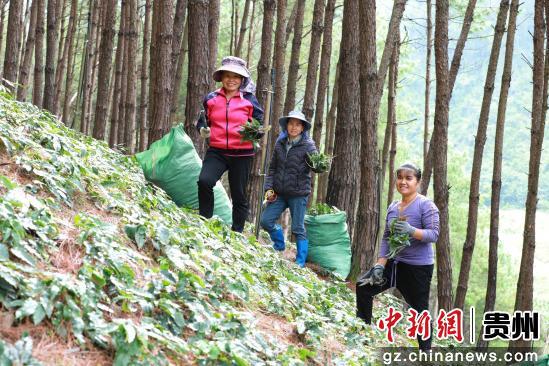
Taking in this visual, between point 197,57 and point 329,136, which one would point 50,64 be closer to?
point 197,57

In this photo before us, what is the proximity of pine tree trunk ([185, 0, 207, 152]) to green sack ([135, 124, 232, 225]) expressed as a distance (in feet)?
4.68

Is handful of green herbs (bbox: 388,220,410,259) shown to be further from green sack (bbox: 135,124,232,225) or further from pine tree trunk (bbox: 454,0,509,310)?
pine tree trunk (bbox: 454,0,509,310)

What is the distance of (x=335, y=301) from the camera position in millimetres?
7062

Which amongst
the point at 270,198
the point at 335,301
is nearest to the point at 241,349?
the point at 335,301

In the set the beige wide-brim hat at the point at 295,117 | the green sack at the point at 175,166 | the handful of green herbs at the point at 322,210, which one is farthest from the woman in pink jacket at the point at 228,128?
the handful of green herbs at the point at 322,210

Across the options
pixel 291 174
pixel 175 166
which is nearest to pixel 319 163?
pixel 291 174

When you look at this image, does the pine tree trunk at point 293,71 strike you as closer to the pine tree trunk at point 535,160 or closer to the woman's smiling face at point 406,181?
the pine tree trunk at point 535,160

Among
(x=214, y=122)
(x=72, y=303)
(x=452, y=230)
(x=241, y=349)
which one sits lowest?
(x=452, y=230)

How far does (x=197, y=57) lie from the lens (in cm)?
893

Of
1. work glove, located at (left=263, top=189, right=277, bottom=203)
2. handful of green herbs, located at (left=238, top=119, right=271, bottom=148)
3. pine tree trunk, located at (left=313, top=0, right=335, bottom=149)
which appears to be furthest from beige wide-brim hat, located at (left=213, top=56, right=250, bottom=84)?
pine tree trunk, located at (left=313, top=0, right=335, bottom=149)

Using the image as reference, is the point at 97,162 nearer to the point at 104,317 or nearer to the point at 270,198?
the point at 270,198

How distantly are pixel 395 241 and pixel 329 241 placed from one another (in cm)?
330

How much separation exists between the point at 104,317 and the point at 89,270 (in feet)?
0.90

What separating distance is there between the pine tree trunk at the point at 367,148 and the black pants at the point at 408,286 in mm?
2900
